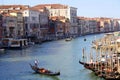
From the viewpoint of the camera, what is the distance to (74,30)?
32562 mm

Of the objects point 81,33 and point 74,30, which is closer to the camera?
point 74,30

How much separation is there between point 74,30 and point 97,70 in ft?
79.4

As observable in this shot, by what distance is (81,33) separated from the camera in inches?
1369

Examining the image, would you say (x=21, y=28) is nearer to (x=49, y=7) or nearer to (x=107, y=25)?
(x=49, y=7)

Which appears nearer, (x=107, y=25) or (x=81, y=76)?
(x=81, y=76)

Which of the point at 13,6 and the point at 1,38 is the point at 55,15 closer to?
the point at 13,6

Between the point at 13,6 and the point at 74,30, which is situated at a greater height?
the point at 13,6

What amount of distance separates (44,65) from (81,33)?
2427 centimetres

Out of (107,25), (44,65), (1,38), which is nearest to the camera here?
(44,65)

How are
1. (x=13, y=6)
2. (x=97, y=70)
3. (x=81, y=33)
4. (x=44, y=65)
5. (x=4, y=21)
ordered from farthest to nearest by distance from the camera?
(x=81, y=33), (x=13, y=6), (x=4, y=21), (x=44, y=65), (x=97, y=70)

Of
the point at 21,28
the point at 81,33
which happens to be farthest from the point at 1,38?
the point at 81,33

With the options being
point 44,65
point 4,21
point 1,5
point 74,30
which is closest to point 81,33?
point 74,30

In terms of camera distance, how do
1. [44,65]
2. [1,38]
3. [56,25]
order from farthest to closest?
[56,25], [1,38], [44,65]

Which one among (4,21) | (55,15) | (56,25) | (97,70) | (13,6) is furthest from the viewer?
(55,15)
